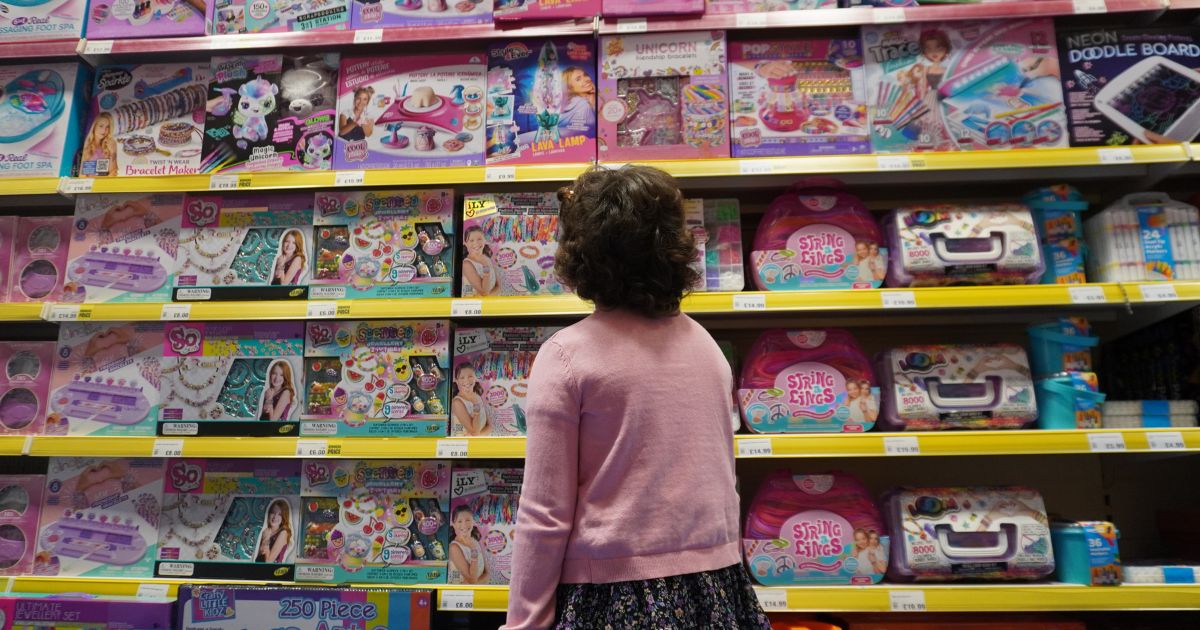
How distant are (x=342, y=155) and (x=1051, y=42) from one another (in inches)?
89.3

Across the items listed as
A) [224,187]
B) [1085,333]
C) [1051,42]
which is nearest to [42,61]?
[224,187]

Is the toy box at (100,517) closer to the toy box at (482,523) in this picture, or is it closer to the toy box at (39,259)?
the toy box at (39,259)

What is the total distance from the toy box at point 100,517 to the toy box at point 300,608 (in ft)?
0.90

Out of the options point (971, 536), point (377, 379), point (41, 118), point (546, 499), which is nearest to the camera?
point (546, 499)

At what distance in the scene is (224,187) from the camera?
227cm

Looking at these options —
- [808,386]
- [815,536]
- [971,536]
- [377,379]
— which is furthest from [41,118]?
[971,536]

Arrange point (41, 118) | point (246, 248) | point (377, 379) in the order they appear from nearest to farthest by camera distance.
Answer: point (377, 379), point (246, 248), point (41, 118)

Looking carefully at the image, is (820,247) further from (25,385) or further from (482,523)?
(25,385)

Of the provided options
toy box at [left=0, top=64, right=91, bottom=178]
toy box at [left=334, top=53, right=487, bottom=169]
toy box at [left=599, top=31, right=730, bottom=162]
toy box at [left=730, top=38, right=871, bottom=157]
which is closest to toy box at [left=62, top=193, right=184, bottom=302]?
toy box at [left=0, top=64, right=91, bottom=178]

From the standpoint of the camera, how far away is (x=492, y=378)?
2.17 metres

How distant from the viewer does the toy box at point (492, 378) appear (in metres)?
2.14

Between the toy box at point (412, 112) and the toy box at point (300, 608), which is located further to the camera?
the toy box at point (412, 112)

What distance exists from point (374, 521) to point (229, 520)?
473 millimetres

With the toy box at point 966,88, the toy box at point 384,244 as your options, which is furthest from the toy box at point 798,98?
the toy box at point 384,244
